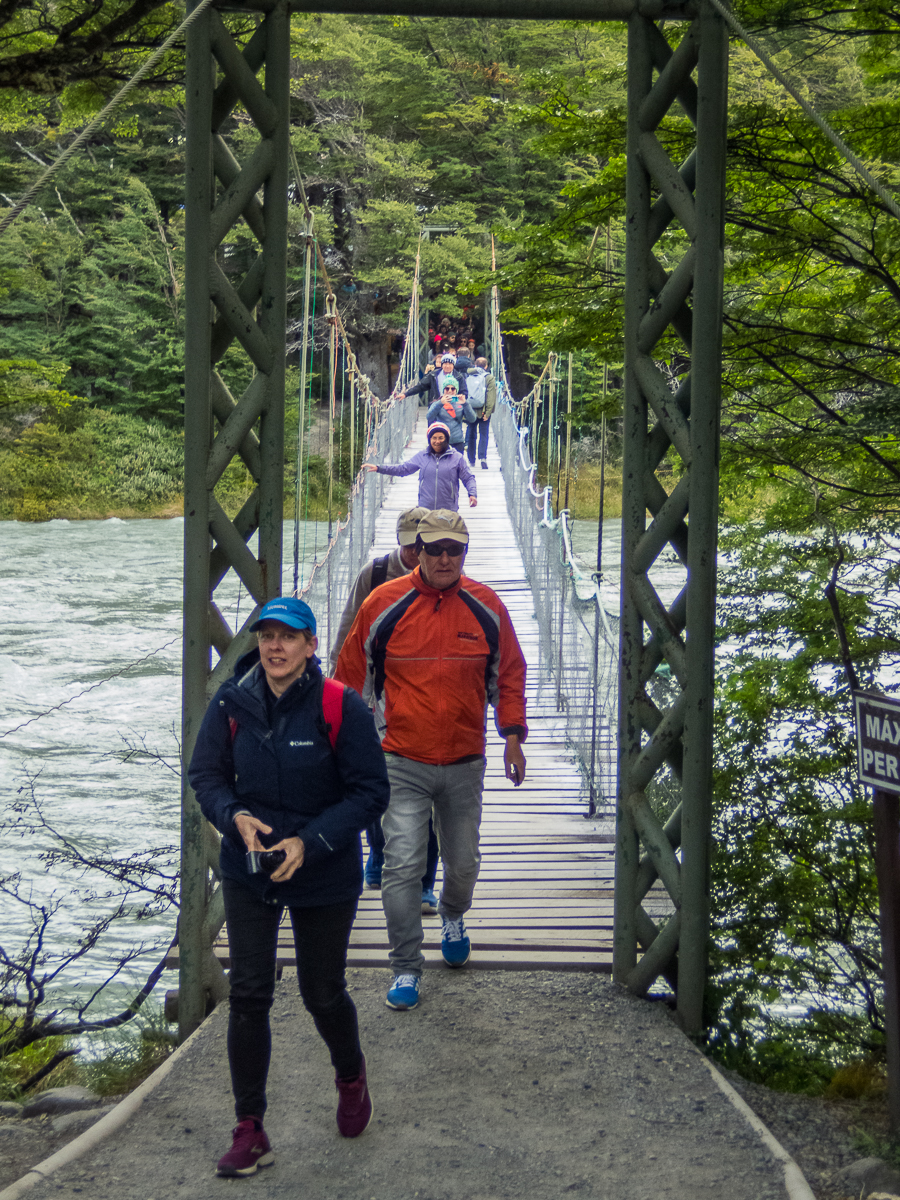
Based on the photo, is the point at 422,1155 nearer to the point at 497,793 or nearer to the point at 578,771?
the point at 497,793

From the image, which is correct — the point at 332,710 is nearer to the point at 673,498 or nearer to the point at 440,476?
the point at 673,498

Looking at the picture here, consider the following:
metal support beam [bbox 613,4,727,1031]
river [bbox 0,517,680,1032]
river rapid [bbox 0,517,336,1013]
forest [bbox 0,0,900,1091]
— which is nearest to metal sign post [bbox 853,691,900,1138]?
forest [bbox 0,0,900,1091]

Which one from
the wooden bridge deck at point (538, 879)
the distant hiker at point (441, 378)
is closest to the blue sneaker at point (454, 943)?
the wooden bridge deck at point (538, 879)

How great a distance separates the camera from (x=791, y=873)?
11.5ft

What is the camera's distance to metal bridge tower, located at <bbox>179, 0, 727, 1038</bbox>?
120 inches

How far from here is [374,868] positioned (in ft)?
13.4

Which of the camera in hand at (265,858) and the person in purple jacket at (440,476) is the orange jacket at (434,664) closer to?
the camera in hand at (265,858)

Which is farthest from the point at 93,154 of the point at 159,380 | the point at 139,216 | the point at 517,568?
the point at 517,568

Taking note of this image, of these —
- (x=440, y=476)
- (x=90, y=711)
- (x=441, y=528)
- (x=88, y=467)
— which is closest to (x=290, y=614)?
(x=441, y=528)

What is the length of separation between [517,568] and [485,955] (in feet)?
24.2

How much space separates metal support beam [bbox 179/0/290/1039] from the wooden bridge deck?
509mm

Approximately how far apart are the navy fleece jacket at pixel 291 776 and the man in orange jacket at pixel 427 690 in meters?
0.78

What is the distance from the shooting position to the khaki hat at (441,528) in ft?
10.2

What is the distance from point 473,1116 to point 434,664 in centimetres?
111
